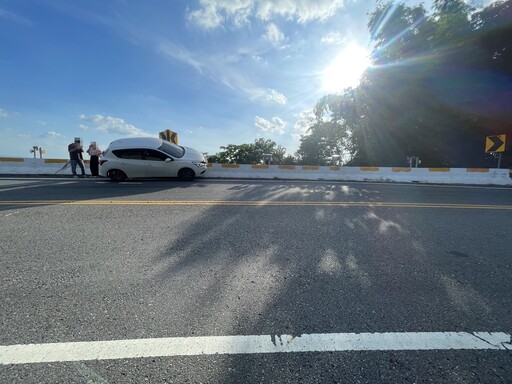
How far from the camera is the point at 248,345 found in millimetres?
1916

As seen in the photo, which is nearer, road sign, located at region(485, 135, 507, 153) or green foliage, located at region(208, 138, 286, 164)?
road sign, located at region(485, 135, 507, 153)

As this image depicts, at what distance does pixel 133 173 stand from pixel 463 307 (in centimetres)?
1077

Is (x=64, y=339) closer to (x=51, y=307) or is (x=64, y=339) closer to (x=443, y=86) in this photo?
(x=51, y=307)

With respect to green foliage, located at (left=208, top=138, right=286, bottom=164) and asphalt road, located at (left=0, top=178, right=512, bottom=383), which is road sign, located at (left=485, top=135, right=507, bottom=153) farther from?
green foliage, located at (left=208, top=138, right=286, bottom=164)

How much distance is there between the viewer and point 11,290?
258 cm

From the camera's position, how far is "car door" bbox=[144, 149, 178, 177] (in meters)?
10.4

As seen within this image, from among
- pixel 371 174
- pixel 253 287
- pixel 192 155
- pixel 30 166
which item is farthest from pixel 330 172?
pixel 30 166

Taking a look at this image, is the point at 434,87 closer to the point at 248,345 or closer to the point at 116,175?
the point at 116,175

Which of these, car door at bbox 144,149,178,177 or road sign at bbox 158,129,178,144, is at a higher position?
road sign at bbox 158,129,178,144

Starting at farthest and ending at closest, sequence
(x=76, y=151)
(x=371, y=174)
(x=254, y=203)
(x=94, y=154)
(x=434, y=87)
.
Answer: (x=434, y=87) → (x=371, y=174) → (x=94, y=154) → (x=76, y=151) → (x=254, y=203)

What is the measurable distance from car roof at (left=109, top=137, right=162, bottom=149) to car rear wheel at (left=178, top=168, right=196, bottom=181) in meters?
1.44

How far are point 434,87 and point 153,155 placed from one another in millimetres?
20613

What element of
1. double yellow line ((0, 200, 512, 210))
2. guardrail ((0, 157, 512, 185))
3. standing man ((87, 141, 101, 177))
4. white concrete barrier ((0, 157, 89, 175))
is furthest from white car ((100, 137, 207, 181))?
double yellow line ((0, 200, 512, 210))

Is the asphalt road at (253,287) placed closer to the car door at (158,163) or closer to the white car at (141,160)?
the white car at (141,160)
